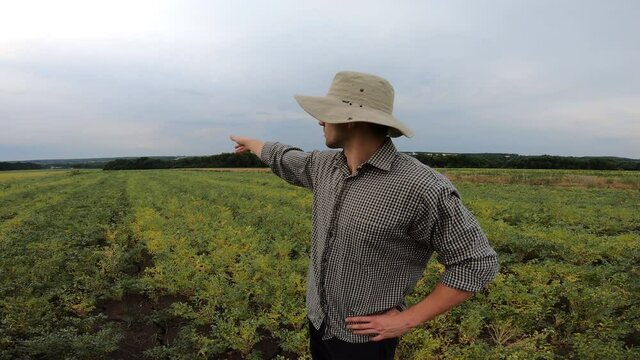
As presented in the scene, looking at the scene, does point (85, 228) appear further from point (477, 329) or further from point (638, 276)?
point (638, 276)

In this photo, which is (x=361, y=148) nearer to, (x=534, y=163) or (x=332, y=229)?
(x=332, y=229)

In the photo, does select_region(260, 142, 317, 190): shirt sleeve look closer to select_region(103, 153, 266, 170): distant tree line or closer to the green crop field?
the green crop field

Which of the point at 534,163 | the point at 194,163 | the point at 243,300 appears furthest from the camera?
the point at 194,163

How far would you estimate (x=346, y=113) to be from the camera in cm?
176

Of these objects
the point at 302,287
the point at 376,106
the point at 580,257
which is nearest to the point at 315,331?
the point at 376,106

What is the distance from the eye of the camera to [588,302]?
16.4 feet

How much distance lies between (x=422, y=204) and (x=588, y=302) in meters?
4.45

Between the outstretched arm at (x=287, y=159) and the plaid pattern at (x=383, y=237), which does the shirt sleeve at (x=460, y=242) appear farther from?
the outstretched arm at (x=287, y=159)

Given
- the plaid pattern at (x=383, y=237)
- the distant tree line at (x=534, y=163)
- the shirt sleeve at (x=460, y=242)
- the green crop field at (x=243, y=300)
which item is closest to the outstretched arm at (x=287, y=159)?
the plaid pattern at (x=383, y=237)

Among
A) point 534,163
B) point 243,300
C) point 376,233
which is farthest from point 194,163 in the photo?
point 376,233

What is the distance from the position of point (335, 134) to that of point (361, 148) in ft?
0.41

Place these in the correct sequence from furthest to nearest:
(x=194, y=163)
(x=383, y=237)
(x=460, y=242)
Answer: (x=194, y=163) → (x=383, y=237) → (x=460, y=242)

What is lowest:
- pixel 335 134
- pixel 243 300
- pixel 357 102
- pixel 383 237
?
pixel 243 300

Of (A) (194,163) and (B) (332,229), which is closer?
(B) (332,229)
